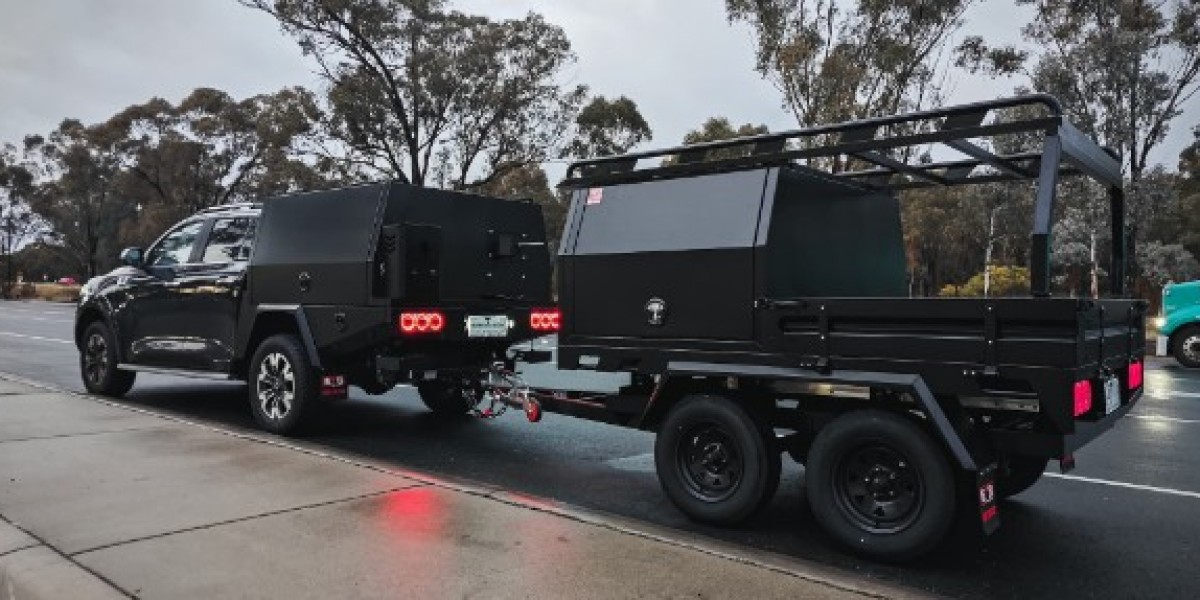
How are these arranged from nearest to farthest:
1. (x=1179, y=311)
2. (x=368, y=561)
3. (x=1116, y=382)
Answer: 1. (x=368, y=561)
2. (x=1116, y=382)
3. (x=1179, y=311)

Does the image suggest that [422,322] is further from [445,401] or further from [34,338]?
[34,338]

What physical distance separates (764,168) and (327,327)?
4.39m

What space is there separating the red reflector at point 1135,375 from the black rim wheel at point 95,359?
33.4 feet

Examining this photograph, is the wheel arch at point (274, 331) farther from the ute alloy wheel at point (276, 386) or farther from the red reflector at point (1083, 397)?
the red reflector at point (1083, 397)

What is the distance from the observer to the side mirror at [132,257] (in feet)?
30.3

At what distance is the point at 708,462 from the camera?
5.11 meters

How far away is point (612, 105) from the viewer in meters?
33.6

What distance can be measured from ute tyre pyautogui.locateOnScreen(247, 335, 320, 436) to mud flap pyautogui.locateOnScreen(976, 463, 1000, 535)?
558 centimetres

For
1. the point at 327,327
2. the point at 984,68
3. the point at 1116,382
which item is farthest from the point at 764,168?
the point at 984,68

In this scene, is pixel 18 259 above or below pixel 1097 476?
above

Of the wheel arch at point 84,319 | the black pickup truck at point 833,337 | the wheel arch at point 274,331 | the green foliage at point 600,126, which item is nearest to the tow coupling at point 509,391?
the black pickup truck at point 833,337

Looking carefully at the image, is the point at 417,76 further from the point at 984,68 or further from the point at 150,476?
the point at 150,476

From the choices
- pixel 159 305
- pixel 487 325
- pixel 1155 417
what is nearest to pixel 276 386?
pixel 487 325

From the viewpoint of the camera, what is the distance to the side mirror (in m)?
9.23
